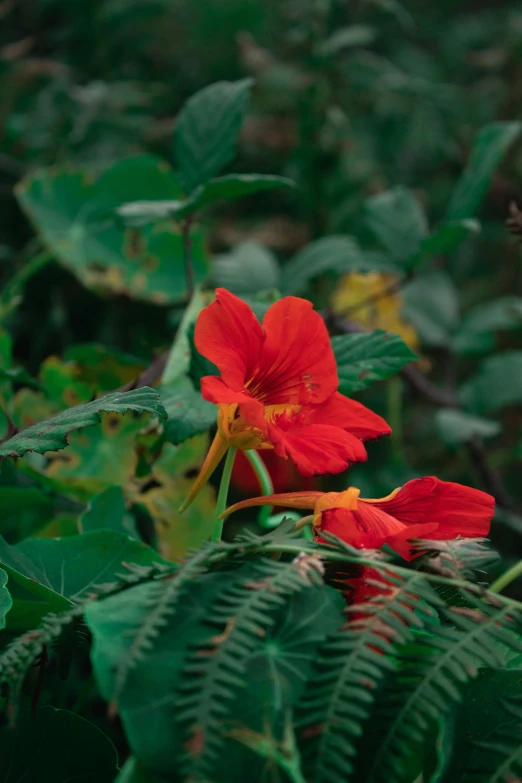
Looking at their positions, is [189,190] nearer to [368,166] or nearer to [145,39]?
[368,166]

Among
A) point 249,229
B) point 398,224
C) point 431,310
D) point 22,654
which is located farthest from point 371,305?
point 22,654

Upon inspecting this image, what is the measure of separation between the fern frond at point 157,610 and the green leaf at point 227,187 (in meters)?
0.34

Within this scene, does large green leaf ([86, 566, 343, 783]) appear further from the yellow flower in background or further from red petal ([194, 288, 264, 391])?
the yellow flower in background

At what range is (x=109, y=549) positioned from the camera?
0.46 m

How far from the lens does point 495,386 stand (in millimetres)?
944

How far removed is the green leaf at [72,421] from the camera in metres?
0.38

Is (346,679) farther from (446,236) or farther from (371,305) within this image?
(371,305)

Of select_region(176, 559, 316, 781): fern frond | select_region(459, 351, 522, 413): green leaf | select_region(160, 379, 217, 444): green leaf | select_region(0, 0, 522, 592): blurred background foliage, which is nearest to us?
select_region(176, 559, 316, 781): fern frond

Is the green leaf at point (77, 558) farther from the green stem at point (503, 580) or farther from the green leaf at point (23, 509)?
the green stem at point (503, 580)

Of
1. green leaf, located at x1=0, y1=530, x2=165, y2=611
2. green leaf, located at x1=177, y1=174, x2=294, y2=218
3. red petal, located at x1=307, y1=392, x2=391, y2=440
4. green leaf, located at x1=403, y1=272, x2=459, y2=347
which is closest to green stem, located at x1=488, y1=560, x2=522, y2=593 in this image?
red petal, located at x1=307, y1=392, x2=391, y2=440

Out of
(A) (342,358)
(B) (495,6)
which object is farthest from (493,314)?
(B) (495,6)

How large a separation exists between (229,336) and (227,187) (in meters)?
0.24

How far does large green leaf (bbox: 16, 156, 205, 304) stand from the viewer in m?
0.96

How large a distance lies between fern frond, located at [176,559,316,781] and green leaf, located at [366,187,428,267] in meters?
0.51
